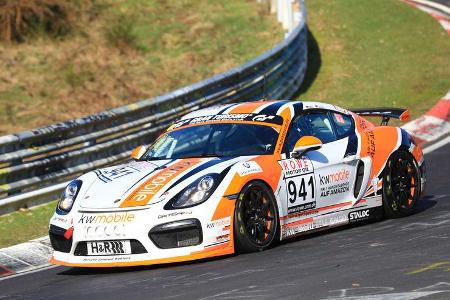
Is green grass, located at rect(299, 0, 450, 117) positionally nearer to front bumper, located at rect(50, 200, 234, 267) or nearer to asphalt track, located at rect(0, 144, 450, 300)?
asphalt track, located at rect(0, 144, 450, 300)

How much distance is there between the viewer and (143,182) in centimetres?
912

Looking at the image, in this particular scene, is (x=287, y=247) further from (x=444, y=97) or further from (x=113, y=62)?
(x=113, y=62)

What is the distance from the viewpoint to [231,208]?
8.86m

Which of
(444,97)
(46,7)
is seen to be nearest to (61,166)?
(444,97)

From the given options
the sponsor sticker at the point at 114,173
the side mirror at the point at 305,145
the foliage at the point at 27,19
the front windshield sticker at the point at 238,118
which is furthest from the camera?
the foliage at the point at 27,19

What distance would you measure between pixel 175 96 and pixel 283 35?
8935mm

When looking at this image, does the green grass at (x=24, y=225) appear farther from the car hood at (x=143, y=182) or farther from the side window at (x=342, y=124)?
the side window at (x=342, y=124)

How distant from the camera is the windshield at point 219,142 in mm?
9734

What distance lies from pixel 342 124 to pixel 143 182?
2450 millimetres

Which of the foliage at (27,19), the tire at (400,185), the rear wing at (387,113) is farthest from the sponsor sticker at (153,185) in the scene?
the foliage at (27,19)

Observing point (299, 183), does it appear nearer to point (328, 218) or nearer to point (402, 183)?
point (328, 218)

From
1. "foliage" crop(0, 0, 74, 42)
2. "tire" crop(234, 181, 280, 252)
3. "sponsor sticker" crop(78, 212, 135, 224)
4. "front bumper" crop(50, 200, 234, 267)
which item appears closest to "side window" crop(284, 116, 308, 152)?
"tire" crop(234, 181, 280, 252)

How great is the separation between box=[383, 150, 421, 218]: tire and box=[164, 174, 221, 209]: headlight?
2.38 meters

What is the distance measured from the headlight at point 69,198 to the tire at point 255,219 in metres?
1.47
